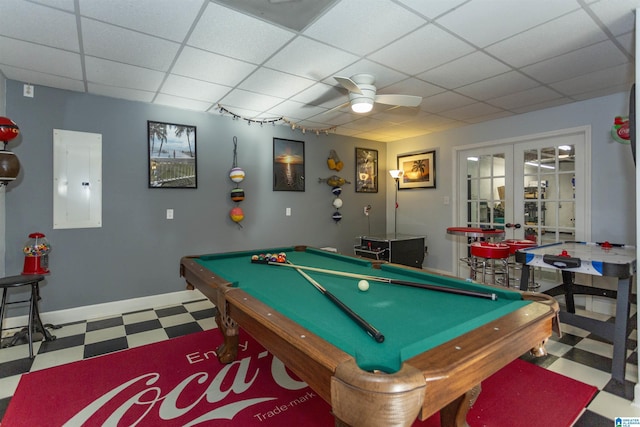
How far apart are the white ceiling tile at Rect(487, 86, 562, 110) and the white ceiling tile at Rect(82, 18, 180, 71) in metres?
3.40

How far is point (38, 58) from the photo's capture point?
2596 mm

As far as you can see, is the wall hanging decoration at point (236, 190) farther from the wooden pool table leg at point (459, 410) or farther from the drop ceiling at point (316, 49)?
the wooden pool table leg at point (459, 410)

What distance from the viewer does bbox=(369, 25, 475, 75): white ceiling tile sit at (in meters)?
2.32

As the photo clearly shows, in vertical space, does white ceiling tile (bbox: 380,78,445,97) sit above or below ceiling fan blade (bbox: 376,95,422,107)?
above

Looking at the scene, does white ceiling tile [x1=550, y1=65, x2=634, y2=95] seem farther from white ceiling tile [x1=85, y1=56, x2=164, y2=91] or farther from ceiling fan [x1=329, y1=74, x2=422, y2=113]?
white ceiling tile [x1=85, y1=56, x2=164, y2=91]

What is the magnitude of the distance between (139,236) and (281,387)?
262cm

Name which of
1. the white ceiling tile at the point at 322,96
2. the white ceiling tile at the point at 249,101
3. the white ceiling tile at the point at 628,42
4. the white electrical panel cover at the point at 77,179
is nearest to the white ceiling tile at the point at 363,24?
the white ceiling tile at the point at 322,96

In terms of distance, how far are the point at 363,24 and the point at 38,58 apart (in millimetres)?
2626

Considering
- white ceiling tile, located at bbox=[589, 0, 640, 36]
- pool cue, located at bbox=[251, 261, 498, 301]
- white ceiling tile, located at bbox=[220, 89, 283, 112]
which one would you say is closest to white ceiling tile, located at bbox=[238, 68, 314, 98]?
white ceiling tile, located at bbox=[220, 89, 283, 112]

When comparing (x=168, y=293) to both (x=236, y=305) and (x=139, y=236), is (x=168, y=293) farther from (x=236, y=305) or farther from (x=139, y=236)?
(x=236, y=305)

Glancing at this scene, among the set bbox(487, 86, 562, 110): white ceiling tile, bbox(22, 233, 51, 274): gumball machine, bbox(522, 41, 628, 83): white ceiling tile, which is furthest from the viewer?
bbox(487, 86, 562, 110): white ceiling tile

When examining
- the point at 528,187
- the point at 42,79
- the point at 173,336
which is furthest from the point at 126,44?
the point at 528,187

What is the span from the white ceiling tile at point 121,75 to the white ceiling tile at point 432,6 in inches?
Result: 88.4

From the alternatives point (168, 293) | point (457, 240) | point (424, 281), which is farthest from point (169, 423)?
point (457, 240)
